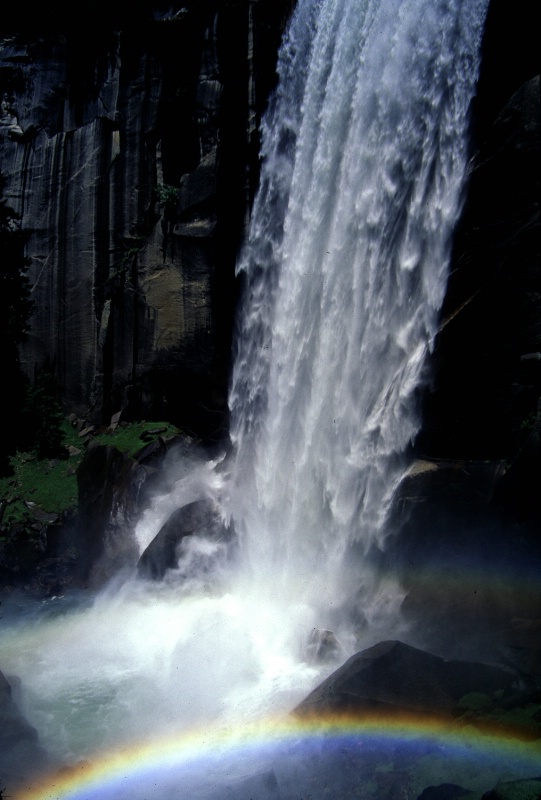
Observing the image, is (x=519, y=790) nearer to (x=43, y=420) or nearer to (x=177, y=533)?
(x=177, y=533)

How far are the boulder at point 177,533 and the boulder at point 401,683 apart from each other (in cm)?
635

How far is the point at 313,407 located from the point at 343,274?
2814 mm

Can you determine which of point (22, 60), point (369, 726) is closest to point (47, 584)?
point (369, 726)

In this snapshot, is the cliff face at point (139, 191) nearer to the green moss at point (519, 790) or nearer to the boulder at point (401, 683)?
the boulder at point (401, 683)

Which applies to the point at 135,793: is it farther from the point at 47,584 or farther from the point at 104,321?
the point at 104,321

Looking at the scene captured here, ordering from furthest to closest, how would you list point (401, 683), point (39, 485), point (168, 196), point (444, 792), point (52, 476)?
point (52, 476), point (39, 485), point (168, 196), point (401, 683), point (444, 792)

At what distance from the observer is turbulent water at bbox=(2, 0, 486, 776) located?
468 inches

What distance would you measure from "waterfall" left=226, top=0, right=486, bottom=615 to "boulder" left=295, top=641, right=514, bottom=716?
2.54 m

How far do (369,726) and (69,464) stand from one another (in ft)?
44.0

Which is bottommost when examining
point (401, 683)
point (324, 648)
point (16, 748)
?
point (16, 748)

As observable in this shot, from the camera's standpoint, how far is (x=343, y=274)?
14867mm

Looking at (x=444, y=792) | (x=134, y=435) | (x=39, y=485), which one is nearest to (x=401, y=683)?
(x=444, y=792)

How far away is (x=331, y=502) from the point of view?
1383cm

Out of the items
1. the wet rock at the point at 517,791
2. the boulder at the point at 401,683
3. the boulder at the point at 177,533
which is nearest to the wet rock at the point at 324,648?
the boulder at the point at 401,683
